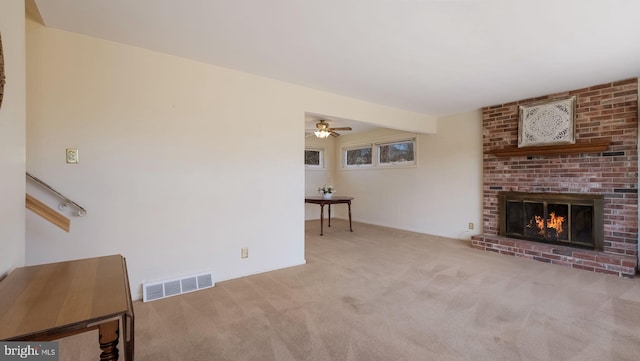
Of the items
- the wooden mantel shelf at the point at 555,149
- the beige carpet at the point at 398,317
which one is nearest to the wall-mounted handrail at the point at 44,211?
the beige carpet at the point at 398,317

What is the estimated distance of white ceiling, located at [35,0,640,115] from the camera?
6.22 feet

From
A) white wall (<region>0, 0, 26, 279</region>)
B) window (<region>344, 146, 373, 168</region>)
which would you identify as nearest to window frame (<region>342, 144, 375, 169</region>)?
window (<region>344, 146, 373, 168</region>)

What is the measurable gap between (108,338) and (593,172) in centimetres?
498

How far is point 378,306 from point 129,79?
2888 mm

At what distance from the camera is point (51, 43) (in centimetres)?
217

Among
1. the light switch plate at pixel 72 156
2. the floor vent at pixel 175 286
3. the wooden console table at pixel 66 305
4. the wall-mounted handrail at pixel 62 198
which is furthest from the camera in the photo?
the floor vent at pixel 175 286

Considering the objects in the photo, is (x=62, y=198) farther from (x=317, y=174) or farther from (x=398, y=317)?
(x=317, y=174)

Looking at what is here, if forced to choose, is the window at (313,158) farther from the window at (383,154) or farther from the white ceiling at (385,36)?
the white ceiling at (385,36)

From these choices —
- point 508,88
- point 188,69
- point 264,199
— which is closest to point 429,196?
point 508,88

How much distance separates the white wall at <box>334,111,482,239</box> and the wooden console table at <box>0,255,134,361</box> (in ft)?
16.5

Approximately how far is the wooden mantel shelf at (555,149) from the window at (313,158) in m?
4.07

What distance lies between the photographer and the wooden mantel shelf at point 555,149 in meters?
3.42

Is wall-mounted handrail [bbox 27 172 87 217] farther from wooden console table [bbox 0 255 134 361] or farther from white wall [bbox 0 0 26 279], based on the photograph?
wooden console table [bbox 0 255 134 361]

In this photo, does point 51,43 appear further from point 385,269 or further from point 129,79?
point 385,269
